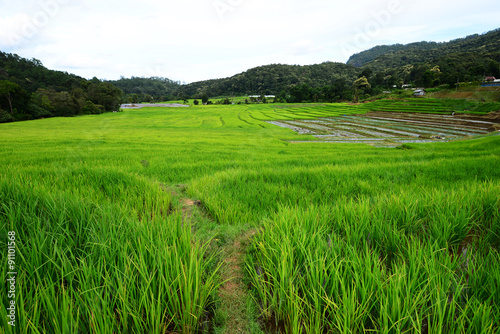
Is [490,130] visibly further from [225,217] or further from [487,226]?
[225,217]

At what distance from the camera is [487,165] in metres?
7.15

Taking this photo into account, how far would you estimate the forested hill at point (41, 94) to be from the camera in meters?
41.3

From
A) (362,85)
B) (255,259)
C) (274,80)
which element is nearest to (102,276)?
(255,259)

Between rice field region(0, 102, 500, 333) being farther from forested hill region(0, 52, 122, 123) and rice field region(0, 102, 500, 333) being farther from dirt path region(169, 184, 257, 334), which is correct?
forested hill region(0, 52, 122, 123)

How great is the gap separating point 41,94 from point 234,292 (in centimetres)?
7653

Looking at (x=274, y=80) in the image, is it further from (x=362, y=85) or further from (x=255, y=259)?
(x=255, y=259)

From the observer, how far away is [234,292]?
194 cm

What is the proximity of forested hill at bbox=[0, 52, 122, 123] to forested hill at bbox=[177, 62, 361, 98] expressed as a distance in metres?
60.4

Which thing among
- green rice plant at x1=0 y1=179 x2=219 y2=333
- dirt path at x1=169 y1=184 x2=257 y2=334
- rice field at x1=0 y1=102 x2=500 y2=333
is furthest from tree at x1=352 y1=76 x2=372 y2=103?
green rice plant at x1=0 y1=179 x2=219 y2=333

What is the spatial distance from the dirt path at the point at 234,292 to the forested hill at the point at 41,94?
2259 inches

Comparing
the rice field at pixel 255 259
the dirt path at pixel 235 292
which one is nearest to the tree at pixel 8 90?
the rice field at pixel 255 259

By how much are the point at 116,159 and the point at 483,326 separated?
414 inches

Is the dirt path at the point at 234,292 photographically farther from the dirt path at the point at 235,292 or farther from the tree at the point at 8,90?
the tree at the point at 8,90

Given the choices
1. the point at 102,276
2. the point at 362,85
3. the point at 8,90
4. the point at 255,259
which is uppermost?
the point at 362,85
